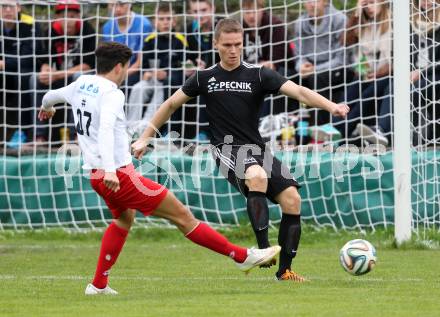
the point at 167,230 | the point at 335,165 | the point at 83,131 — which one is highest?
the point at 83,131

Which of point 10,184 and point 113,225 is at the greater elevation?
point 113,225

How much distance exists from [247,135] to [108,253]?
1.74 metres

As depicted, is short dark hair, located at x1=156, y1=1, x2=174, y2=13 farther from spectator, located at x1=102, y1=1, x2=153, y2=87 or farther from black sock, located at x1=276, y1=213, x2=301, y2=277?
black sock, located at x1=276, y1=213, x2=301, y2=277

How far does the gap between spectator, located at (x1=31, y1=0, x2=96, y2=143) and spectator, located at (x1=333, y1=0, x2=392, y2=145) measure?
366cm

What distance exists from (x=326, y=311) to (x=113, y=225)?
207 centimetres

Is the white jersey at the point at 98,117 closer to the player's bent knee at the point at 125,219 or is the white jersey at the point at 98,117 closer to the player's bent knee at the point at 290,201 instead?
the player's bent knee at the point at 125,219

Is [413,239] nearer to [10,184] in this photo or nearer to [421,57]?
[421,57]

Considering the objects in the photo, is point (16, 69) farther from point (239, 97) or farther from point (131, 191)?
point (131, 191)

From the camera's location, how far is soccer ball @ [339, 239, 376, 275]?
836 cm

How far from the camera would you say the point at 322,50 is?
1446cm

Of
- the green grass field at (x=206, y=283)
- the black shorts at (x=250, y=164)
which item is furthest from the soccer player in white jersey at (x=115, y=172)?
the black shorts at (x=250, y=164)

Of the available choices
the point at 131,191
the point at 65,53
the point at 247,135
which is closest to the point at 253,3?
the point at 65,53

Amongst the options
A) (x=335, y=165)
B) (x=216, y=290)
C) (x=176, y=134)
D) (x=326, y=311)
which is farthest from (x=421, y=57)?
(x=326, y=311)

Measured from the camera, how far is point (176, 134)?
49.0ft
